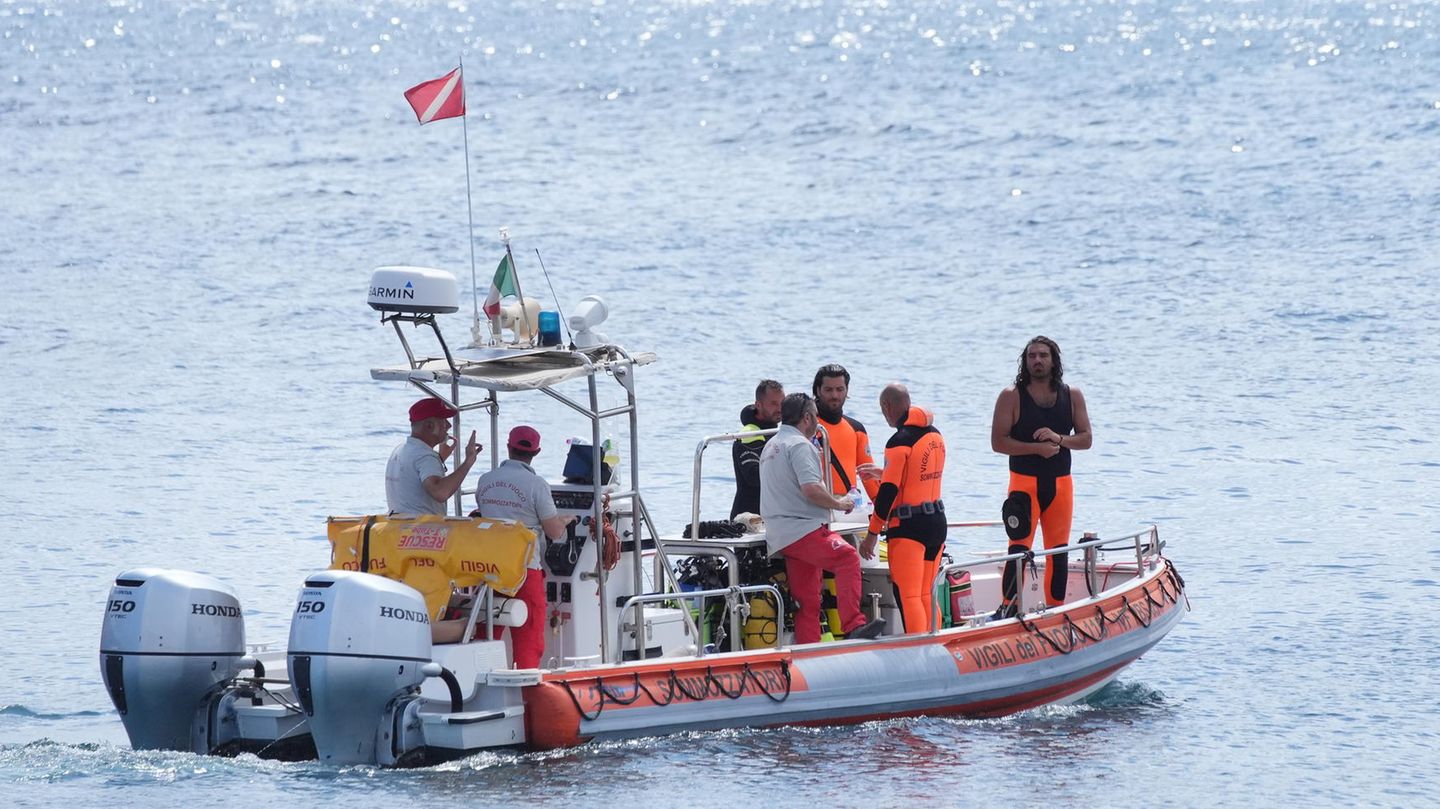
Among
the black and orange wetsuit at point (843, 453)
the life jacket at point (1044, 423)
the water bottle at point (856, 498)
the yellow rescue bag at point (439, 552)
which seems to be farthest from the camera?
the life jacket at point (1044, 423)

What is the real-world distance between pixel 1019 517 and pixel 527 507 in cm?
307

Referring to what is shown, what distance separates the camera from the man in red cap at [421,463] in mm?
9812

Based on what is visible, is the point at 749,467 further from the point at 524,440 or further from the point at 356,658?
the point at 356,658

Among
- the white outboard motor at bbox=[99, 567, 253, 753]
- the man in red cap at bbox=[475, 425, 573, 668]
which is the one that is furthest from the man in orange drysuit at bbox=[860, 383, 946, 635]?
the white outboard motor at bbox=[99, 567, 253, 753]

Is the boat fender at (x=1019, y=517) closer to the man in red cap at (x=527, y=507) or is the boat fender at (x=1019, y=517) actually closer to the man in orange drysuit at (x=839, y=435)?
the man in orange drysuit at (x=839, y=435)

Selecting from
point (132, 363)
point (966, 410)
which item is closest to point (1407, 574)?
point (966, 410)

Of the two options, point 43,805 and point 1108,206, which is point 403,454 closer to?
point 43,805

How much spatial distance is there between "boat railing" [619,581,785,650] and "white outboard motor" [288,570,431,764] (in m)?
1.09

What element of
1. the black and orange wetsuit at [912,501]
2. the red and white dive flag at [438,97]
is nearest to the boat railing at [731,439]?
the black and orange wetsuit at [912,501]

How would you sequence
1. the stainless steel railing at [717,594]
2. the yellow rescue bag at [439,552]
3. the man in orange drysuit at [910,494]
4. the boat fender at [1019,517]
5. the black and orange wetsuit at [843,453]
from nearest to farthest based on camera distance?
the yellow rescue bag at [439,552] → the stainless steel railing at [717,594] → the man in orange drysuit at [910,494] → the black and orange wetsuit at [843,453] → the boat fender at [1019,517]

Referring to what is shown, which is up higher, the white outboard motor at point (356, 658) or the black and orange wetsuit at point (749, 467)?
the black and orange wetsuit at point (749, 467)

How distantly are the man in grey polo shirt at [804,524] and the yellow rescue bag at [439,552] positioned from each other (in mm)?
1414

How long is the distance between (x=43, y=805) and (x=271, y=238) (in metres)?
21.9

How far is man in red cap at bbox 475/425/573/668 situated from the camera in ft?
31.5
